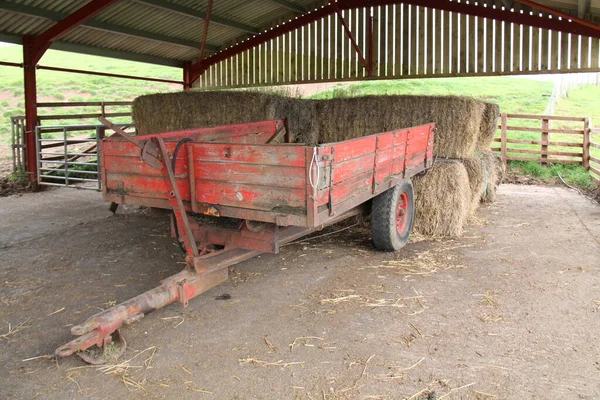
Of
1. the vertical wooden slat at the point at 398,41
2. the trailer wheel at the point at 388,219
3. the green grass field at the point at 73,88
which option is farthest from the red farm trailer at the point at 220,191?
the green grass field at the point at 73,88

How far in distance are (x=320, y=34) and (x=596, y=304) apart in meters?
9.49

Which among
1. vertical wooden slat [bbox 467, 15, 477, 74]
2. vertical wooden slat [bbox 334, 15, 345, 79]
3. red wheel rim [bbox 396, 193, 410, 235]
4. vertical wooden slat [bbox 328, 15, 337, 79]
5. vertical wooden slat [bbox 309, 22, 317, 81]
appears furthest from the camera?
vertical wooden slat [bbox 309, 22, 317, 81]

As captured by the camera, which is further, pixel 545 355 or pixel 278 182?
pixel 278 182

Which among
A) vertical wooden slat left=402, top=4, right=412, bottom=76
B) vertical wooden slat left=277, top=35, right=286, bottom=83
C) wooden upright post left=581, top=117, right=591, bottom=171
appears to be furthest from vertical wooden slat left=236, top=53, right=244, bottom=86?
wooden upright post left=581, top=117, right=591, bottom=171

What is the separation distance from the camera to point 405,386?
123 inches

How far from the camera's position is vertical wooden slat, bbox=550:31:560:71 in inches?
380

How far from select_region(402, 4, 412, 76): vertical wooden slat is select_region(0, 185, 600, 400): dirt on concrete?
5.35 metres

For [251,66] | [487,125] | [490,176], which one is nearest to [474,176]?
[490,176]

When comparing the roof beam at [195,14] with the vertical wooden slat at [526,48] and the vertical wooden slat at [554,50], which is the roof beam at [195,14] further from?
the vertical wooden slat at [554,50]

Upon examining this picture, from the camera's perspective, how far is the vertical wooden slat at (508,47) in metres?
10.1

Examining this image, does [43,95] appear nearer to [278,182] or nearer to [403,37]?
[403,37]

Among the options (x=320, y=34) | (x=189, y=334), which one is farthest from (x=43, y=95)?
(x=189, y=334)

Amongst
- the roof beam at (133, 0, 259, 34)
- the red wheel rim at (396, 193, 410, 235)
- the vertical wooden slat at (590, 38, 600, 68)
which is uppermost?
the roof beam at (133, 0, 259, 34)

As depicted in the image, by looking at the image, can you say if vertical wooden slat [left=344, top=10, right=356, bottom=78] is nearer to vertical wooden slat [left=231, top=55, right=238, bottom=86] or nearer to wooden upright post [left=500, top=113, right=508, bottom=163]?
vertical wooden slat [left=231, top=55, right=238, bottom=86]
